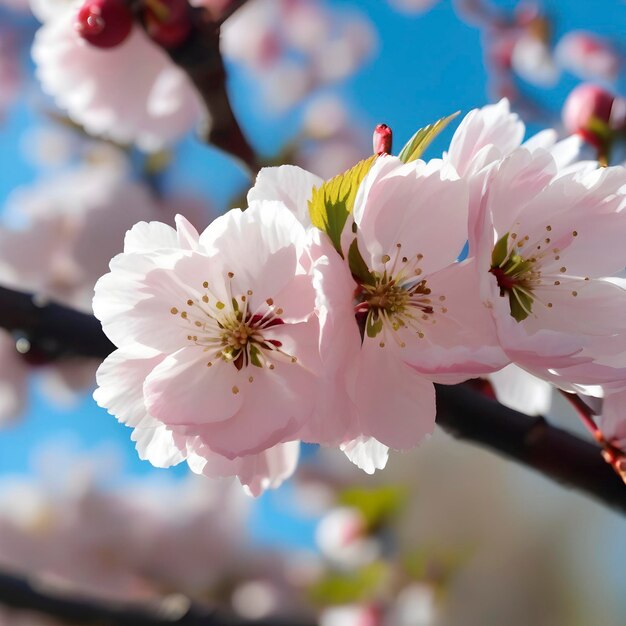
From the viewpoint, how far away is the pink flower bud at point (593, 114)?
0.67 m

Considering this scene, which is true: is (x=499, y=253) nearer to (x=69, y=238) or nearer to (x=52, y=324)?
(x=52, y=324)

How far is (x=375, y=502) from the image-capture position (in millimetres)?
1922

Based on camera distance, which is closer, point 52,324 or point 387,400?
point 387,400

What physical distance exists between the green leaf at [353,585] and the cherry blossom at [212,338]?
5.47 feet

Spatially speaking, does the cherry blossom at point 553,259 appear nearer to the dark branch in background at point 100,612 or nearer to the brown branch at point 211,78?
the brown branch at point 211,78

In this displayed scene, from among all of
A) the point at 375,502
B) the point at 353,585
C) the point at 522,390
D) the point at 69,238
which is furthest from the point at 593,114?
the point at 353,585

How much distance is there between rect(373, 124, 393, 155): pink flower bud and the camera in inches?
15.1

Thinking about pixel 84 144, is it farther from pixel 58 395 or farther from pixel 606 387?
pixel 606 387

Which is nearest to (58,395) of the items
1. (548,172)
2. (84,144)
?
(84,144)

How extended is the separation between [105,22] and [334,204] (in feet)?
1.35

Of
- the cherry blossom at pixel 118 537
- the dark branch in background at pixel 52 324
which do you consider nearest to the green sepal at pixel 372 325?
the dark branch in background at pixel 52 324

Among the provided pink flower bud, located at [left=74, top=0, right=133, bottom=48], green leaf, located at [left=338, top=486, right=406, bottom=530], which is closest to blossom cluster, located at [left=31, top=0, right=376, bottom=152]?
pink flower bud, located at [left=74, top=0, right=133, bottom=48]

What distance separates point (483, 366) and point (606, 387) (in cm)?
9

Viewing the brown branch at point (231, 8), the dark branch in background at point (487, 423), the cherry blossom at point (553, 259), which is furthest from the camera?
the brown branch at point (231, 8)
